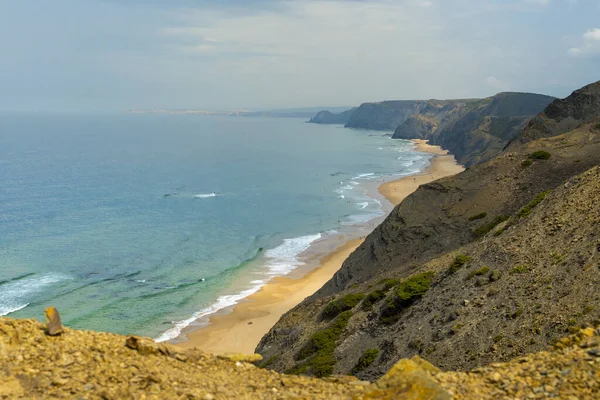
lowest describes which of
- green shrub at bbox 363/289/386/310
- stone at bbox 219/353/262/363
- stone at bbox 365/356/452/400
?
green shrub at bbox 363/289/386/310

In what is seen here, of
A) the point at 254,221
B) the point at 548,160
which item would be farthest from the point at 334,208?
the point at 548,160

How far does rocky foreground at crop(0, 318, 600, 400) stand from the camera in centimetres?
925

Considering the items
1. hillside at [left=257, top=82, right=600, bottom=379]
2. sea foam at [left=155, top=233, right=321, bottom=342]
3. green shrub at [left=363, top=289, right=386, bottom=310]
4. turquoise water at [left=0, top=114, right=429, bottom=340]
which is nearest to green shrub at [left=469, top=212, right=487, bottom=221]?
hillside at [left=257, top=82, right=600, bottom=379]

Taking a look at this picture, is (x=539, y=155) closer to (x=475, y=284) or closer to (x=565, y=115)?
(x=565, y=115)

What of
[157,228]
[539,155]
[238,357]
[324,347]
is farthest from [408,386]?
[157,228]

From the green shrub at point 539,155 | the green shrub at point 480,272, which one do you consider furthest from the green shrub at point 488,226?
the green shrub at point 480,272

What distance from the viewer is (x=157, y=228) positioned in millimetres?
75125

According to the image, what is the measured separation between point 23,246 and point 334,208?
49005 mm

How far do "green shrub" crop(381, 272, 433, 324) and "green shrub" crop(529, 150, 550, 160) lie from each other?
65.0 feet

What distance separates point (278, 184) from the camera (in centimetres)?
11450

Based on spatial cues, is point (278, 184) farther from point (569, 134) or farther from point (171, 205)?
point (569, 134)

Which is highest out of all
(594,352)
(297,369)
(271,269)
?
(594,352)

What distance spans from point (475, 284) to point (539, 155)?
21972mm

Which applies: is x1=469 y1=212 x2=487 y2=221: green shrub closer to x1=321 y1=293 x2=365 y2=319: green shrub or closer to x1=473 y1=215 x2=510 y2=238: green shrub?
x1=473 y1=215 x2=510 y2=238: green shrub
